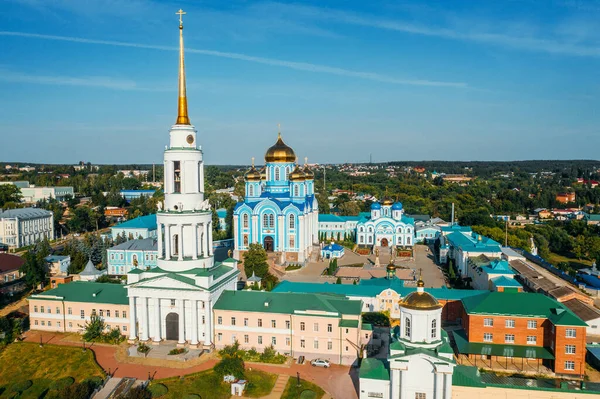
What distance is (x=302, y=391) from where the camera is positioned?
19.4 m

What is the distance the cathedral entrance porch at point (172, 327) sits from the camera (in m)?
24.0

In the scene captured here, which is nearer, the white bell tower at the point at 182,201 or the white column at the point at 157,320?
the white column at the point at 157,320

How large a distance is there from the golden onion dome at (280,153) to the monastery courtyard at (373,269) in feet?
32.6

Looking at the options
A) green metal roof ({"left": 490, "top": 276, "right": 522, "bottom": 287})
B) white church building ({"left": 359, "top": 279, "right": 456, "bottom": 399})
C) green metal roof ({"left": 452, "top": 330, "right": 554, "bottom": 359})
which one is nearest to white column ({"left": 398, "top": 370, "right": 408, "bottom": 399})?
white church building ({"left": 359, "top": 279, "right": 456, "bottom": 399})

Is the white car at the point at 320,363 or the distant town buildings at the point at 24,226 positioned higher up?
the distant town buildings at the point at 24,226

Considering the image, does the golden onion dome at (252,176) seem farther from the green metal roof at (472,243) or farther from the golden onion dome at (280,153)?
the green metal roof at (472,243)

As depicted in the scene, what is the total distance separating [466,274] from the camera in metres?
37.2

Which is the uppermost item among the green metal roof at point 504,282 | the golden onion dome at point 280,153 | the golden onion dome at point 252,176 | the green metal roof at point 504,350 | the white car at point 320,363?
the golden onion dome at point 280,153

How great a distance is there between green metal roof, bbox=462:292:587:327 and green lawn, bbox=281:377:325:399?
27.8 ft

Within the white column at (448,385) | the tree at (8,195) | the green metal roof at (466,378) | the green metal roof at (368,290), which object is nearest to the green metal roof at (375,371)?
the white column at (448,385)

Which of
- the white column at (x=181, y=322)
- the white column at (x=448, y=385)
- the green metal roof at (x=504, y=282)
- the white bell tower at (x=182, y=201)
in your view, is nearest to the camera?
the white column at (x=448, y=385)

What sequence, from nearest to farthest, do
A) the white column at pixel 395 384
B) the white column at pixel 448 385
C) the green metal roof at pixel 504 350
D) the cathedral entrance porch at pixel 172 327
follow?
the white column at pixel 448 385 < the white column at pixel 395 384 < the green metal roof at pixel 504 350 < the cathedral entrance porch at pixel 172 327

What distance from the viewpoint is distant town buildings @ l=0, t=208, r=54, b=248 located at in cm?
5225

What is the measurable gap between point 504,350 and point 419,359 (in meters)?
7.53
